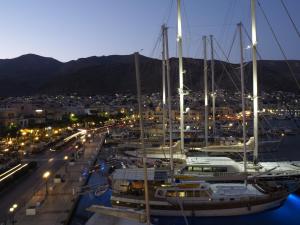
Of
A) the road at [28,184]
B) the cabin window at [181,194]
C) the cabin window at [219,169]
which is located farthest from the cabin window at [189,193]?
the road at [28,184]

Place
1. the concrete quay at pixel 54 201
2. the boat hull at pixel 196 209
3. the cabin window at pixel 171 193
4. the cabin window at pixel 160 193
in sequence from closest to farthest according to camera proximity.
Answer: the concrete quay at pixel 54 201
the boat hull at pixel 196 209
the cabin window at pixel 171 193
the cabin window at pixel 160 193

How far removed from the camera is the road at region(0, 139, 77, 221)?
24250 millimetres

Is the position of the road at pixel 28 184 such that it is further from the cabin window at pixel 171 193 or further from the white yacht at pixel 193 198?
the cabin window at pixel 171 193

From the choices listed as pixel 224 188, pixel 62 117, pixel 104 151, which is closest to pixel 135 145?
pixel 104 151

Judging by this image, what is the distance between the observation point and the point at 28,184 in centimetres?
2941

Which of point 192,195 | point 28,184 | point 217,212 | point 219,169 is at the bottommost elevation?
point 217,212

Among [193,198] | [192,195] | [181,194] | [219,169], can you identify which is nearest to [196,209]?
[193,198]

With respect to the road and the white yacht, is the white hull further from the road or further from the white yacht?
the road

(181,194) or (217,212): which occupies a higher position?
(181,194)

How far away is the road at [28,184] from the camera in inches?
955

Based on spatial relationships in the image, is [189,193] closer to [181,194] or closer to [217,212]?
[181,194]

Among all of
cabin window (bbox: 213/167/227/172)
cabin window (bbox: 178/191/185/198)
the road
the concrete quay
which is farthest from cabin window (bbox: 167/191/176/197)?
the road

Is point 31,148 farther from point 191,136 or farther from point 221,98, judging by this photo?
point 221,98

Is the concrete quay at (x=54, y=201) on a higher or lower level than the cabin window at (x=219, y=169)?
lower
